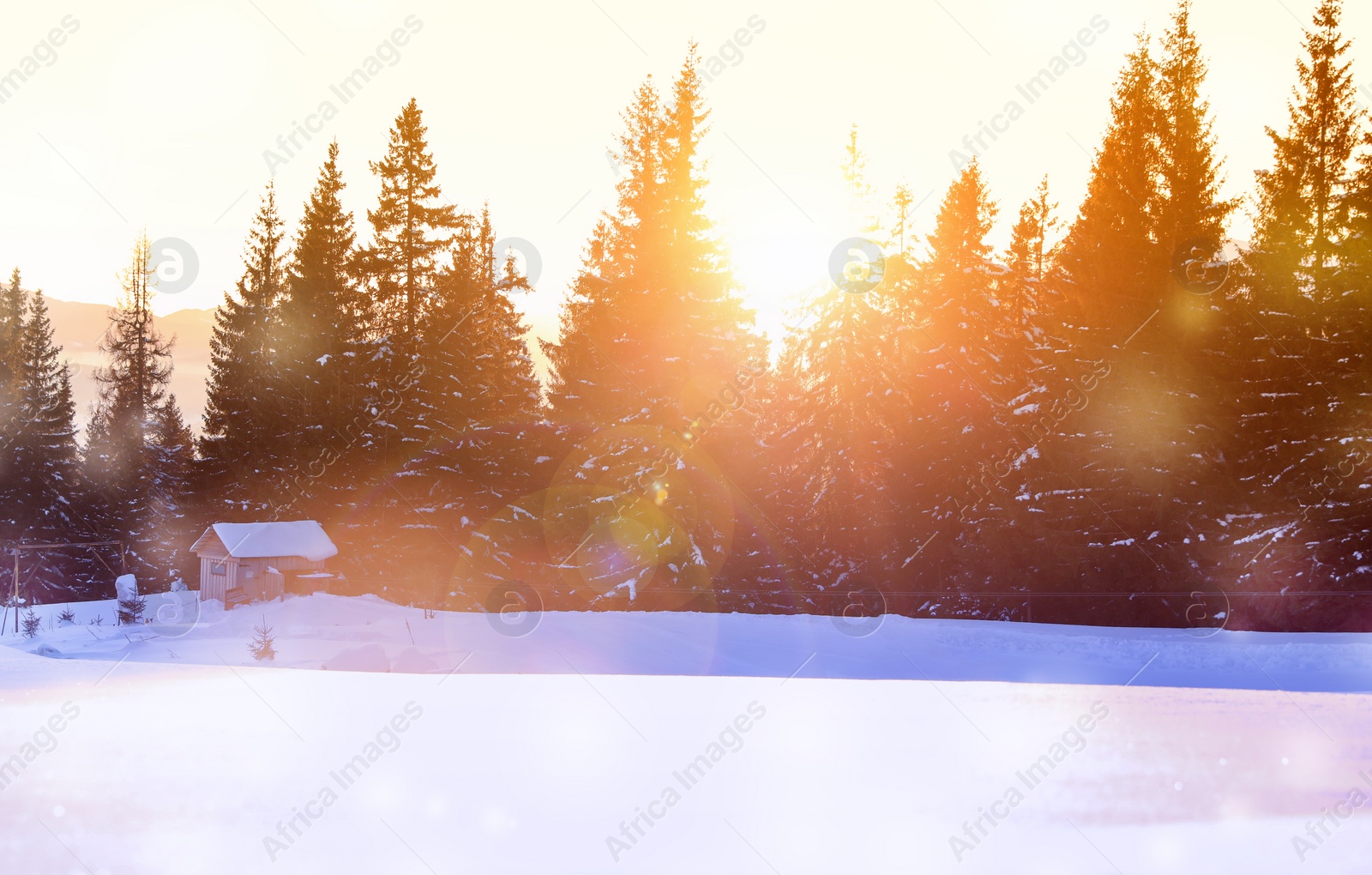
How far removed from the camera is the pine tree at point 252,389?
36875 millimetres

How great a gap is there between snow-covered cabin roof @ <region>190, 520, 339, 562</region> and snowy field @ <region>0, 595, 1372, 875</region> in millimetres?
14211

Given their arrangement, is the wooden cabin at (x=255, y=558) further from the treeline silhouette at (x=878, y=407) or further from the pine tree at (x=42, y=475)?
the pine tree at (x=42, y=475)

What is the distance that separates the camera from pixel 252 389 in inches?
1499

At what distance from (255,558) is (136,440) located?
2511 centimetres

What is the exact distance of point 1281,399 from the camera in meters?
25.9

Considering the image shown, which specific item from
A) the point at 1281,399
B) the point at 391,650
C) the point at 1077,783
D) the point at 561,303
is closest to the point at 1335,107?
the point at 1281,399

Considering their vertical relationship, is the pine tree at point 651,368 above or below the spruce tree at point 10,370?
above

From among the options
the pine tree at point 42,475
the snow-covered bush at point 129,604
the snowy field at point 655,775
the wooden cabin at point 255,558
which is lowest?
the pine tree at point 42,475

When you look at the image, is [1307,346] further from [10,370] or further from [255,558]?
[10,370]

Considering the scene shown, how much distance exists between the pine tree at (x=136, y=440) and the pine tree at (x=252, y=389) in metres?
5.51

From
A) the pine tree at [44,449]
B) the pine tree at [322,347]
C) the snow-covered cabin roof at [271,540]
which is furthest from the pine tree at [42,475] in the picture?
the snow-covered cabin roof at [271,540]

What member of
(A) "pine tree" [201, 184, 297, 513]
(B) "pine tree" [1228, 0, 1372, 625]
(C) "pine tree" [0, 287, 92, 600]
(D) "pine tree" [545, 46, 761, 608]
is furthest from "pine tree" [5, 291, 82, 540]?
(B) "pine tree" [1228, 0, 1372, 625]

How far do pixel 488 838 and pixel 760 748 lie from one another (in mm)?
2666

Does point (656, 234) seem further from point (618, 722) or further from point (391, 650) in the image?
point (618, 722)
